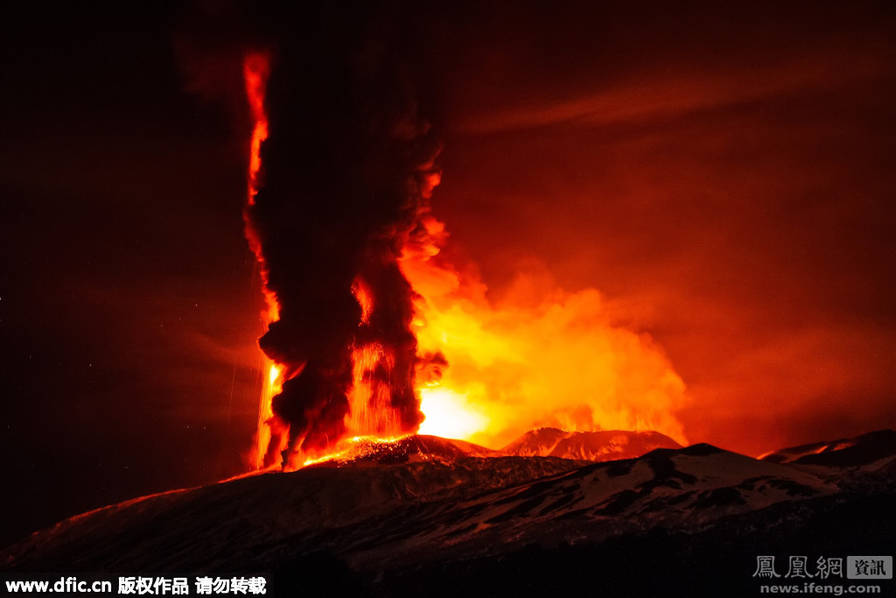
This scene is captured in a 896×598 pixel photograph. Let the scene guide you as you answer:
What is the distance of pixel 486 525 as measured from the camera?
354ft

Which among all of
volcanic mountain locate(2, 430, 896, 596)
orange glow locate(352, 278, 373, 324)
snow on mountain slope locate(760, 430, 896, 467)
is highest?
orange glow locate(352, 278, 373, 324)

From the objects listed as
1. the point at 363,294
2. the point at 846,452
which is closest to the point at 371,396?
the point at 363,294

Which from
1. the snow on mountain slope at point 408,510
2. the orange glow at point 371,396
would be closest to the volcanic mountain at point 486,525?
the snow on mountain slope at point 408,510

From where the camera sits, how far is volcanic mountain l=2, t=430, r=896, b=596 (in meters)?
92.5

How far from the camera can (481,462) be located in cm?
13950

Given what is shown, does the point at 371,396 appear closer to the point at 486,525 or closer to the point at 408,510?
the point at 408,510

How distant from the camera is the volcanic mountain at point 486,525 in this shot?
92.5 m

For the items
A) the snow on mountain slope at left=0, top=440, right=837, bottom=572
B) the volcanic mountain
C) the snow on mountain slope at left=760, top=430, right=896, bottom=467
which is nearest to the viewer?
the volcanic mountain

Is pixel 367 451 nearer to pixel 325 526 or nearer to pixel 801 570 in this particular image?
pixel 325 526

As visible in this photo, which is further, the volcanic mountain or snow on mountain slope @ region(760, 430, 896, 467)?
snow on mountain slope @ region(760, 430, 896, 467)

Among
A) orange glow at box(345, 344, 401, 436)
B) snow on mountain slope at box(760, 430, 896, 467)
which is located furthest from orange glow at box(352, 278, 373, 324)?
snow on mountain slope at box(760, 430, 896, 467)

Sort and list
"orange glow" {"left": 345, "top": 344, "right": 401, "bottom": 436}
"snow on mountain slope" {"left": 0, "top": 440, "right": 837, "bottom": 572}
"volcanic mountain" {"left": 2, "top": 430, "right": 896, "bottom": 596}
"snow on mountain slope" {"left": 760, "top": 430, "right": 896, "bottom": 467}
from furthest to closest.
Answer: "snow on mountain slope" {"left": 760, "top": 430, "right": 896, "bottom": 467} < "orange glow" {"left": 345, "top": 344, "right": 401, "bottom": 436} < "snow on mountain slope" {"left": 0, "top": 440, "right": 837, "bottom": 572} < "volcanic mountain" {"left": 2, "top": 430, "right": 896, "bottom": 596}

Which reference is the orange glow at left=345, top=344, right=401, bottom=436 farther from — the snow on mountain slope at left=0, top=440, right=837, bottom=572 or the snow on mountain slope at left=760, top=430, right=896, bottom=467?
the snow on mountain slope at left=760, top=430, right=896, bottom=467

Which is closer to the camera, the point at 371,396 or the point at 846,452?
the point at 371,396
